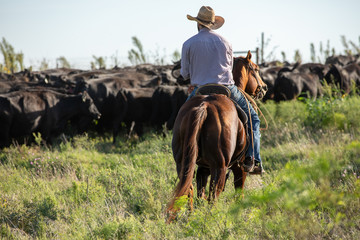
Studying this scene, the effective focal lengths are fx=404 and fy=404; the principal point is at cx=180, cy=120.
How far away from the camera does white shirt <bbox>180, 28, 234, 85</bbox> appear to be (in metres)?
4.83

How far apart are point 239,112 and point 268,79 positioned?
38.7ft

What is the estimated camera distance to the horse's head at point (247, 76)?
5598 millimetres

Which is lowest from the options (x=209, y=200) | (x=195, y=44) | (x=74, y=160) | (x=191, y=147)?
(x=74, y=160)

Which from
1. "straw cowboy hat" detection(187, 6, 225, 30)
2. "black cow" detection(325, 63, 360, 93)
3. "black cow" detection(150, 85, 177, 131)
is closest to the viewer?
"straw cowboy hat" detection(187, 6, 225, 30)

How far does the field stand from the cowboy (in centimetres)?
72

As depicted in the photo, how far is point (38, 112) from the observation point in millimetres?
11453

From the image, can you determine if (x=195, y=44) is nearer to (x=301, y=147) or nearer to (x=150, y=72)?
(x=301, y=147)

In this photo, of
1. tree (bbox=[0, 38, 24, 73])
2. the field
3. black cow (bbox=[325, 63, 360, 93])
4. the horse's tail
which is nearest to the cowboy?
the field

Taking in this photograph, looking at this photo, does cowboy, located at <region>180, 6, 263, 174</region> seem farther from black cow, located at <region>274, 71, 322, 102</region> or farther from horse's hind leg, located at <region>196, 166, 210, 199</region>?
black cow, located at <region>274, 71, 322, 102</region>

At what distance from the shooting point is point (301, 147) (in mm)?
8539

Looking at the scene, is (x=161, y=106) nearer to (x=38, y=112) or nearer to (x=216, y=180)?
(x=38, y=112)

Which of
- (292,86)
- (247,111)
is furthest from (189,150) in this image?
(292,86)

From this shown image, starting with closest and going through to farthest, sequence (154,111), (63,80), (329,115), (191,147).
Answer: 1. (191,147)
2. (329,115)
3. (154,111)
4. (63,80)

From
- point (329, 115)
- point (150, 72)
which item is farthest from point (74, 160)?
point (150, 72)
